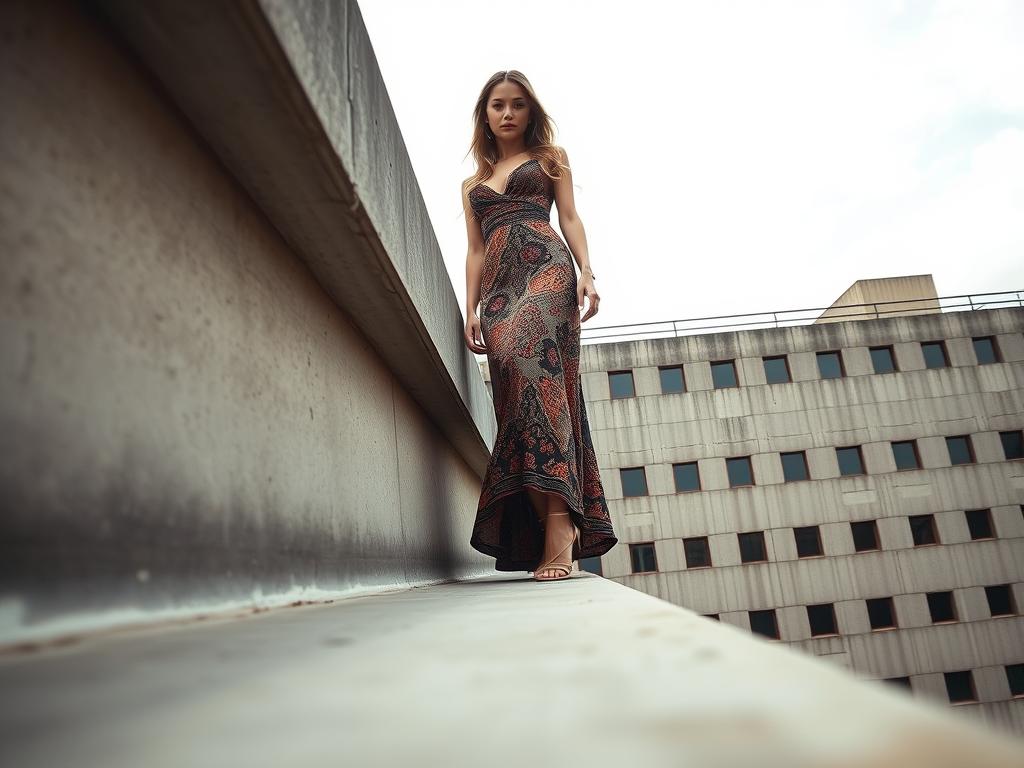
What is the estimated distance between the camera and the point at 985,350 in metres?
22.0

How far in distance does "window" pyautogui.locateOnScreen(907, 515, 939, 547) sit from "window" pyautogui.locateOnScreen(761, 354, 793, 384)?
5673mm

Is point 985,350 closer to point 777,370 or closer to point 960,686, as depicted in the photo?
point 777,370

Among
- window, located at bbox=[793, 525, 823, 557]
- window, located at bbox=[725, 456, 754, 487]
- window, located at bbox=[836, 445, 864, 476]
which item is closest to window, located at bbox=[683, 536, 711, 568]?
window, located at bbox=[725, 456, 754, 487]

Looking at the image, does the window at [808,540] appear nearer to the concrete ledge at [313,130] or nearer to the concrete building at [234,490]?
the concrete ledge at [313,130]

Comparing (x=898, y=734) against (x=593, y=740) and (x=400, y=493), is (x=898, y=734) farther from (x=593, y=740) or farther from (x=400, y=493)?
(x=400, y=493)

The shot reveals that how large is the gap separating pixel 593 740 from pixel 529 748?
0.04 metres

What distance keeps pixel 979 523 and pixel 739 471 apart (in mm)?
7562

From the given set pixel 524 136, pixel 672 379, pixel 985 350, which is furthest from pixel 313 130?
pixel 985 350

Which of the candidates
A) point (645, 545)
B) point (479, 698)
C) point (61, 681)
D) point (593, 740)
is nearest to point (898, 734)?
point (593, 740)

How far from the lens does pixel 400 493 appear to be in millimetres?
2619

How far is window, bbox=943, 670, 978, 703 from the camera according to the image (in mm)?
18688

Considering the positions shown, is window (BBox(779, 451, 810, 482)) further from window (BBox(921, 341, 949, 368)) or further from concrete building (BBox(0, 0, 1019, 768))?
concrete building (BBox(0, 0, 1019, 768))

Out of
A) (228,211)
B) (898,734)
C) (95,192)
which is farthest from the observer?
(228,211)

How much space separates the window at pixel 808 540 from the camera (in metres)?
20.1
